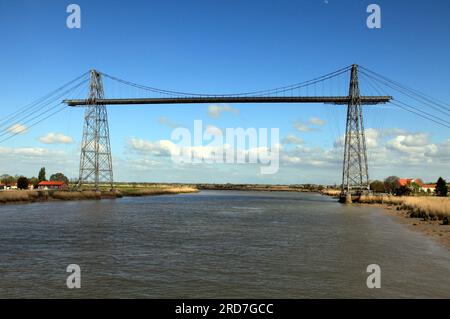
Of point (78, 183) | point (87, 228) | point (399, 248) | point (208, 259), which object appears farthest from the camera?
point (78, 183)

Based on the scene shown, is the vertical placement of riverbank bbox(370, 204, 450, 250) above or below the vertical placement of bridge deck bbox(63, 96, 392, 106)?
below

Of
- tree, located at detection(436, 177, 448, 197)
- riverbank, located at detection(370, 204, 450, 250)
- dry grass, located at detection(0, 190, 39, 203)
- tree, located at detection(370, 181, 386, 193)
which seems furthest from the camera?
tree, located at detection(370, 181, 386, 193)

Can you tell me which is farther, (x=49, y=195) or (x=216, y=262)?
(x=49, y=195)

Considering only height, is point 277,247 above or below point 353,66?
below

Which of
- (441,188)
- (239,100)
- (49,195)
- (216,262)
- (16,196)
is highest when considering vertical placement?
(239,100)

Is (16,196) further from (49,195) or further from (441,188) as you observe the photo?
(441,188)

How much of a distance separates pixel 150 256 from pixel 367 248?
958 centimetres

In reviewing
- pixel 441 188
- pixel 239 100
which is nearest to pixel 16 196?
pixel 239 100

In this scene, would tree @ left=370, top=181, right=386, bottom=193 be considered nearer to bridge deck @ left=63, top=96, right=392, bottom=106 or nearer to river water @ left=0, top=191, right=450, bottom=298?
bridge deck @ left=63, top=96, right=392, bottom=106

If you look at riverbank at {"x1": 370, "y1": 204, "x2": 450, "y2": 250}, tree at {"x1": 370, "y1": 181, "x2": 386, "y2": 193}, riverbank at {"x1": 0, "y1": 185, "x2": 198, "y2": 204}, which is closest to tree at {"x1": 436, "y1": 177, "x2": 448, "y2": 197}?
tree at {"x1": 370, "y1": 181, "x2": 386, "y2": 193}

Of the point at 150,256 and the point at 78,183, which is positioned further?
the point at 78,183
